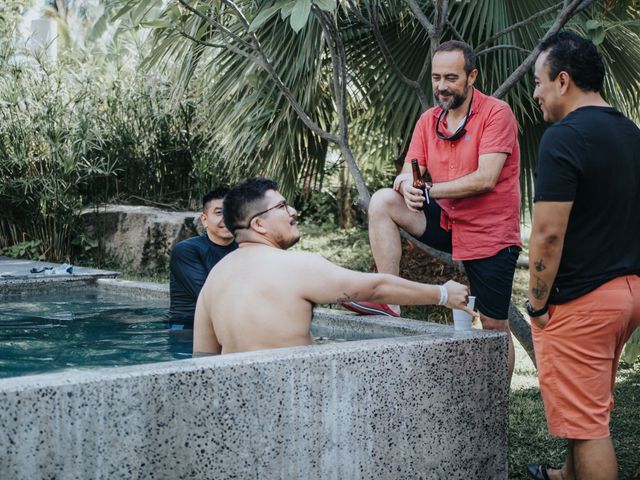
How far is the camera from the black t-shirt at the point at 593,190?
129 inches

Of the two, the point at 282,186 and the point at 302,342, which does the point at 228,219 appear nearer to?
the point at 302,342

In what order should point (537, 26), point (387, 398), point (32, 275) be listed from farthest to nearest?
point (32, 275)
point (537, 26)
point (387, 398)

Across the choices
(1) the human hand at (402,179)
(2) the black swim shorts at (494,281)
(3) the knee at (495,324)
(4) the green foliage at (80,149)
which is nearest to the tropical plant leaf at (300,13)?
(1) the human hand at (402,179)

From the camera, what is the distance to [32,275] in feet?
26.2

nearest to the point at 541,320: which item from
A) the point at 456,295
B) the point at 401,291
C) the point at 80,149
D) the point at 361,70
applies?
the point at 456,295

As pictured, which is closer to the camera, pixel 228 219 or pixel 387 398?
pixel 387 398

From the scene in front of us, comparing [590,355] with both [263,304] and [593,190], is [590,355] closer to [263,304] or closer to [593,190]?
[593,190]

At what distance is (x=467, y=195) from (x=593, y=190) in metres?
1.07

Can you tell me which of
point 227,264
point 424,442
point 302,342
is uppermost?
point 227,264

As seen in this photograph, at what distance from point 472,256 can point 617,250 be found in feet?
3.50

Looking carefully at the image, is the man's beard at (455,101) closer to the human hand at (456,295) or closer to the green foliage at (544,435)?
the human hand at (456,295)

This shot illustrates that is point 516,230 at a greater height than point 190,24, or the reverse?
point 190,24

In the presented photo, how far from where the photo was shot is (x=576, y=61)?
3428mm

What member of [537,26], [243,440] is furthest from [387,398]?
[537,26]
